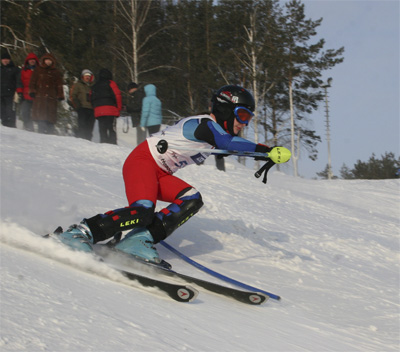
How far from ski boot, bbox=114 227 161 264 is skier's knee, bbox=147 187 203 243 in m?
0.06

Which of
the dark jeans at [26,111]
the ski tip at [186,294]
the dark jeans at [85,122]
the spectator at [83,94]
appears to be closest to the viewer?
the ski tip at [186,294]

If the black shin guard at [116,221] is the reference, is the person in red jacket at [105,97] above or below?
above

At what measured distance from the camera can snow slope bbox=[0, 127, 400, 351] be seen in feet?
8.04

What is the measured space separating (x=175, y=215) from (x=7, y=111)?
7.11m

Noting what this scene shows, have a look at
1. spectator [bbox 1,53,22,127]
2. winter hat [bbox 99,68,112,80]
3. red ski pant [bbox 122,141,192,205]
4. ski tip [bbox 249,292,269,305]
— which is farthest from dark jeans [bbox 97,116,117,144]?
ski tip [bbox 249,292,269,305]

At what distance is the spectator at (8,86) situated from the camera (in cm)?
972

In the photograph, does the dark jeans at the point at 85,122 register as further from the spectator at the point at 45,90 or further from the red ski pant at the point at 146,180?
the red ski pant at the point at 146,180

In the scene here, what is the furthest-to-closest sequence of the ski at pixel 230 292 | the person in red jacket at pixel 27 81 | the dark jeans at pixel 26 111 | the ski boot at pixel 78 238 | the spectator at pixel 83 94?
the dark jeans at pixel 26 111
the person in red jacket at pixel 27 81
the spectator at pixel 83 94
the ski at pixel 230 292
the ski boot at pixel 78 238

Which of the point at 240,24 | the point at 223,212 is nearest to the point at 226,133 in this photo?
the point at 223,212

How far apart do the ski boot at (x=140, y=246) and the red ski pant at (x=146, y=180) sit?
9.8 inches

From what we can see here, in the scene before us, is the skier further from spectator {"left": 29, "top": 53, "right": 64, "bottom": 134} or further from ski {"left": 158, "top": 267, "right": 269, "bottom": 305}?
spectator {"left": 29, "top": 53, "right": 64, "bottom": 134}

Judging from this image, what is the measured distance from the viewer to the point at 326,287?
16.6ft

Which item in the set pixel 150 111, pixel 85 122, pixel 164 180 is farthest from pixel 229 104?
pixel 85 122

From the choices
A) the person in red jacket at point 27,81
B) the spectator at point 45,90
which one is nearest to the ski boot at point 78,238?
the spectator at point 45,90
